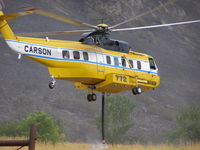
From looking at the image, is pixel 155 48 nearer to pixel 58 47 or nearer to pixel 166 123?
pixel 166 123

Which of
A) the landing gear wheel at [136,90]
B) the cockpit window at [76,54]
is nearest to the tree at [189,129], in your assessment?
the landing gear wheel at [136,90]

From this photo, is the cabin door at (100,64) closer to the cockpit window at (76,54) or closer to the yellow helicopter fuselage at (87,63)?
the yellow helicopter fuselage at (87,63)

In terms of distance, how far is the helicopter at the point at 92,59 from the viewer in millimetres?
27406

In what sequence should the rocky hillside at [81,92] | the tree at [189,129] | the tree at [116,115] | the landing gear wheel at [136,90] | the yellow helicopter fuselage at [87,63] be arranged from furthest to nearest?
the rocky hillside at [81,92], the tree at [116,115], the tree at [189,129], the landing gear wheel at [136,90], the yellow helicopter fuselage at [87,63]

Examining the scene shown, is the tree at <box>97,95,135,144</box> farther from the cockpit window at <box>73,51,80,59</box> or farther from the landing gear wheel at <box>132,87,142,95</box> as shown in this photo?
the cockpit window at <box>73,51,80,59</box>

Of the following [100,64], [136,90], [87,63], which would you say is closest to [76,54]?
[87,63]

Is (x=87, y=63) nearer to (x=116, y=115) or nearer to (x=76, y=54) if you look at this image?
(x=76, y=54)

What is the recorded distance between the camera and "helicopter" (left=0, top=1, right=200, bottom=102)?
1079 inches

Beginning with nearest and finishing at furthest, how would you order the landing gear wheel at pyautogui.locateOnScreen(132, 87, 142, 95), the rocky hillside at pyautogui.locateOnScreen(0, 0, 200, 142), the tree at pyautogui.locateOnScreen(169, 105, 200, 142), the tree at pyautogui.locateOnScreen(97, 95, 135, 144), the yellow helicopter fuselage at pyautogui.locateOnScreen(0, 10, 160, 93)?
the yellow helicopter fuselage at pyautogui.locateOnScreen(0, 10, 160, 93)
the landing gear wheel at pyautogui.locateOnScreen(132, 87, 142, 95)
the tree at pyautogui.locateOnScreen(169, 105, 200, 142)
the tree at pyautogui.locateOnScreen(97, 95, 135, 144)
the rocky hillside at pyautogui.locateOnScreen(0, 0, 200, 142)

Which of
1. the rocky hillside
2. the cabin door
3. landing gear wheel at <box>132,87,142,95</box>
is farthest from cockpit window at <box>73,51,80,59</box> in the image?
the rocky hillside

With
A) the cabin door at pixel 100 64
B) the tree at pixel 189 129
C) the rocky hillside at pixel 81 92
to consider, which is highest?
the rocky hillside at pixel 81 92

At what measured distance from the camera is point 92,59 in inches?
1182

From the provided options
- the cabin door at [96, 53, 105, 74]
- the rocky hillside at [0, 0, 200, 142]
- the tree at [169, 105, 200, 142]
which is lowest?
the tree at [169, 105, 200, 142]

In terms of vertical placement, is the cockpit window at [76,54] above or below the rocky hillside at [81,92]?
below
